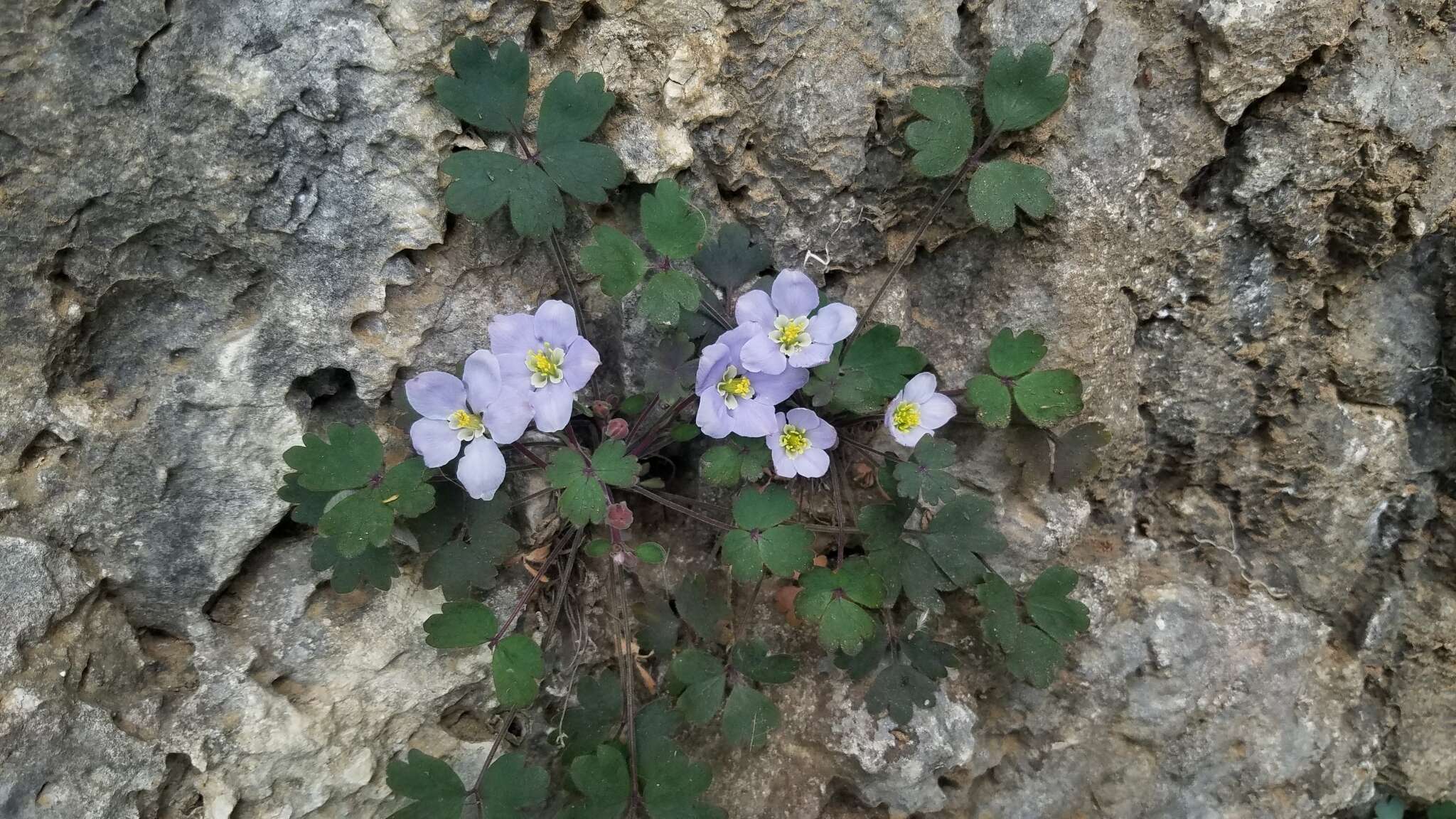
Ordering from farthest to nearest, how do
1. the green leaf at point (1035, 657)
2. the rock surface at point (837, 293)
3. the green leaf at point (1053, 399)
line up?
the green leaf at point (1035, 657) < the green leaf at point (1053, 399) < the rock surface at point (837, 293)

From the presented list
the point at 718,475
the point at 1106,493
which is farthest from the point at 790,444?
the point at 1106,493

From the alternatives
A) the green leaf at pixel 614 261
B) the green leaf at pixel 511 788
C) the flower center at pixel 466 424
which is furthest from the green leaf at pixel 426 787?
the green leaf at pixel 614 261

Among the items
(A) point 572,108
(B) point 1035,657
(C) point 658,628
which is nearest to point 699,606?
(C) point 658,628

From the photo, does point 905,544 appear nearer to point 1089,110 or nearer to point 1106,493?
point 1106,493

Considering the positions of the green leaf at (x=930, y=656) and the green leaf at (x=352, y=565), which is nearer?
the green leaf at (x=352, y=565)

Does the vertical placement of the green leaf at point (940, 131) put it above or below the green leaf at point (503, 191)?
above

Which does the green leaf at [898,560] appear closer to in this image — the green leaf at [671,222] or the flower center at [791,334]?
the flower center at [791,334]

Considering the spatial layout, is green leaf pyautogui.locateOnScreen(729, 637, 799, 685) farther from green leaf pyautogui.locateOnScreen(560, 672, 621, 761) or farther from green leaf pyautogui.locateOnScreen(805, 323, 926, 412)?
green leaf pyautogui.locateOnScreen(805, 323, 926, 412)
